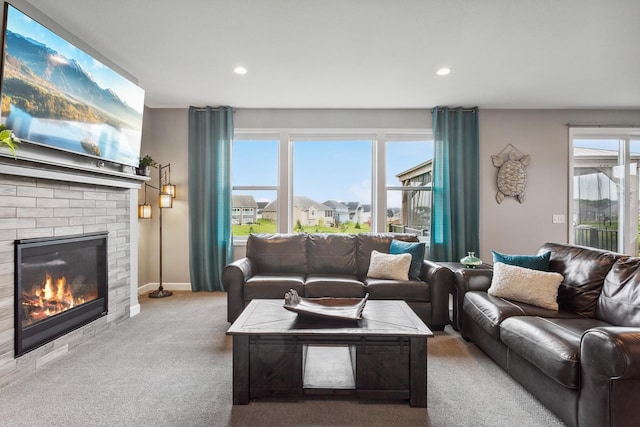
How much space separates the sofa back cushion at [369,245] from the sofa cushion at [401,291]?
19.7 inches

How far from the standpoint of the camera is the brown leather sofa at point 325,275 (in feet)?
9.97

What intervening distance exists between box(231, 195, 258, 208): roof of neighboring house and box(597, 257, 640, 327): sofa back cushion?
12.9 ft

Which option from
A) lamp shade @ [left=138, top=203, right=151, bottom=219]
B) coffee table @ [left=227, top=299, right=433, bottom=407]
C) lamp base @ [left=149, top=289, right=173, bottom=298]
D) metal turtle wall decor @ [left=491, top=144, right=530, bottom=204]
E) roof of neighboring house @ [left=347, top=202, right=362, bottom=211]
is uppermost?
metal turtle wall decor @ [left=491, top=144, right=530, bottom=204]

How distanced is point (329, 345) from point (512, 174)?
12.9 feet

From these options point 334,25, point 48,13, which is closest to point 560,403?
point 334,25

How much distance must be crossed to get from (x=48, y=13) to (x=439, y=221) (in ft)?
14.9

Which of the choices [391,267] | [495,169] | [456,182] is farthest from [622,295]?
[495,169]

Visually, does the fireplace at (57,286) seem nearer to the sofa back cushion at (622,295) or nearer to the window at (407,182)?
the window at (407,182)

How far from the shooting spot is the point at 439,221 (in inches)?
176

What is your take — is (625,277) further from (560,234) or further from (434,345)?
(560,234)

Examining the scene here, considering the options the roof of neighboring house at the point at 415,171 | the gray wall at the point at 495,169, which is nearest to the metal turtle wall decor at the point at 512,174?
the gray wall at the point at 495,169

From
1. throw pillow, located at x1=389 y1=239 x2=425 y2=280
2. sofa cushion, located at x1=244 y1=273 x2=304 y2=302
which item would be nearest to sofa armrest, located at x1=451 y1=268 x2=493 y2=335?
throw pillow, located at x1=389 y1=239 x2=425 y2=280

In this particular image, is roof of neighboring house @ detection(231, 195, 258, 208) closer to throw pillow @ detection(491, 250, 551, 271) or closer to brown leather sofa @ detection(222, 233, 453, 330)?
brown leather sofa @ detection(222, 233, 453, 330)

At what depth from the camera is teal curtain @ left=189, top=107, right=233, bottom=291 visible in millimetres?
4418
